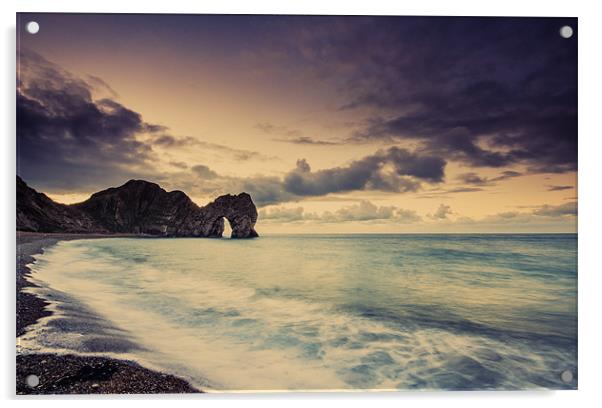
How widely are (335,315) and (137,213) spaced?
1559 millimetres

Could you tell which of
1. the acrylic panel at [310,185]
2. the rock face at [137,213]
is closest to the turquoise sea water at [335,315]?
the acrylic panel at [310,185]

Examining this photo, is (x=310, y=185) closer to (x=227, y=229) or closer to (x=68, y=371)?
(x=227, y=229)

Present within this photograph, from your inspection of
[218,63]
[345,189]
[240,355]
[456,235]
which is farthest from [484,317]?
[218,63]

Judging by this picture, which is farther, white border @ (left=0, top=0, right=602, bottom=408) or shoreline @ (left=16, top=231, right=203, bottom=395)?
white border @ (left=0, top=0, right=602, bottom=408)

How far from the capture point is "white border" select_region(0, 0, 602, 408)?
97.7 inches

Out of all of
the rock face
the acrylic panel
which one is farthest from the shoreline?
the rock face

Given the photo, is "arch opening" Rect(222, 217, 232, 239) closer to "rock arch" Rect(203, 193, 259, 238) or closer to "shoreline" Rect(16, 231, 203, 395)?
"rock arch" Rect(203, 193, 259, 238)

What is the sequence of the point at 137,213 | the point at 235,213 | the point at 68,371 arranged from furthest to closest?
the point at 235,213 < the point at 137,213 < the point at 68,371

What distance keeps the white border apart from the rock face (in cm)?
17

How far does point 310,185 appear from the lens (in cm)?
276
